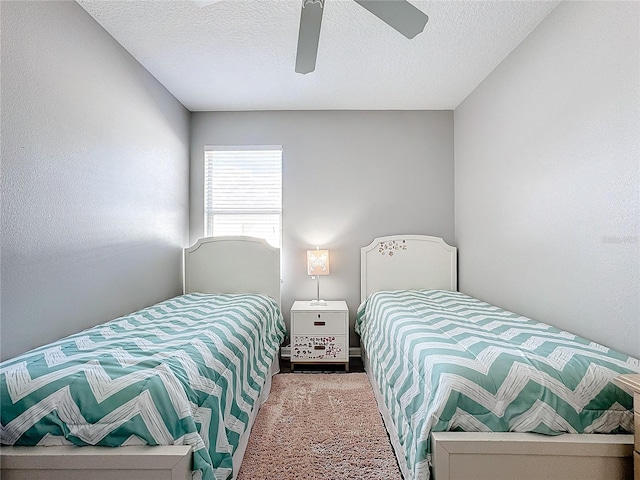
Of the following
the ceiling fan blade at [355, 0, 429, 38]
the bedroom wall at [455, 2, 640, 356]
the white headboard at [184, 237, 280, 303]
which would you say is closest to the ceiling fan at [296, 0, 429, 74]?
the ceiling fan blade at [355, 0, 429, 38]

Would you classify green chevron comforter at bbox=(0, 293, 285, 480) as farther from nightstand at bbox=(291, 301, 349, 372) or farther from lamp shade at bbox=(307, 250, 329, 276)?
lamp shade at bbox=(307, 250, 329, 276)

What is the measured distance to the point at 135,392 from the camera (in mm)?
1320

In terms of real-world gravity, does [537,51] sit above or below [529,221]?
above

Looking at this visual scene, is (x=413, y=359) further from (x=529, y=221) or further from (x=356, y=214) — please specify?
(x=356, y=214)

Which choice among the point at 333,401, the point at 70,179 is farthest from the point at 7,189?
the point at 333,401

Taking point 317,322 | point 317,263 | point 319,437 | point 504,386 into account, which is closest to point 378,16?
point 504,386

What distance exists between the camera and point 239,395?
6.43 feet

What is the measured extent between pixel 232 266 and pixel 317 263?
0.76 meters

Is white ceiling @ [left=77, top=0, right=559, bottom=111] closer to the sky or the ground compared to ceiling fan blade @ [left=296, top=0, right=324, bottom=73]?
closer to the sky

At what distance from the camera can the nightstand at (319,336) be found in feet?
11.3

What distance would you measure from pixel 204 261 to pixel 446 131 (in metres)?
2.55

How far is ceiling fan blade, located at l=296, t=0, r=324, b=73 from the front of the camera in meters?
1.65

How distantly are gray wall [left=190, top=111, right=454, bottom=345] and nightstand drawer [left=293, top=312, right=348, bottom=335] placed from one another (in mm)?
429

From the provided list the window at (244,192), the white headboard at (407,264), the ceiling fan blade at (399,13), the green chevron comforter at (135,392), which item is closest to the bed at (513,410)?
the green chevron comforter at (135,392)
